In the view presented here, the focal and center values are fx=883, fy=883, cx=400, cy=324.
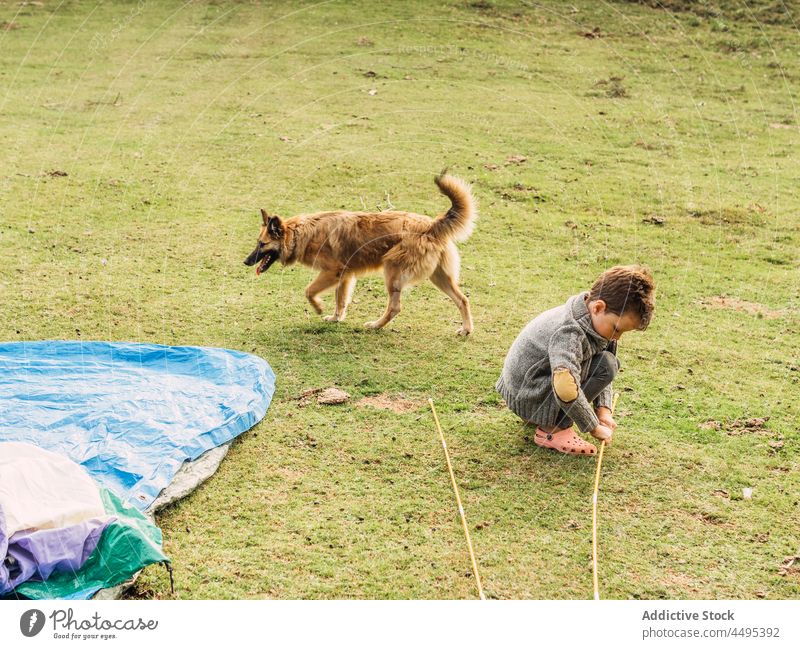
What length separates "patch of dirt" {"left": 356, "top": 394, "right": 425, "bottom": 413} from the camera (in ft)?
21.2

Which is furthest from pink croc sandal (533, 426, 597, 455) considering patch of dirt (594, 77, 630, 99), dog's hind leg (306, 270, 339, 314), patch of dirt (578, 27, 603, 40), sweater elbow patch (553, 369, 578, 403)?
patch of dirt (578, 27, 603, 40)

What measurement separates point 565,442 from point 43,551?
3229mm

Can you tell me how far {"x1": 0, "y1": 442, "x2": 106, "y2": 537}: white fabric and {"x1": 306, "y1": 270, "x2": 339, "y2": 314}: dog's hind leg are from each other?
3.70 meters

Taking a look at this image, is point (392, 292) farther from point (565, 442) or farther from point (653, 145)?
point (653, 145)

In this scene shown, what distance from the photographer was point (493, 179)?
12.1 m

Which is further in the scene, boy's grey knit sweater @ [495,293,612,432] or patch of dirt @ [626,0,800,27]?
patch of dirt @ [626,0,800,27]

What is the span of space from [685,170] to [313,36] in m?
8.73

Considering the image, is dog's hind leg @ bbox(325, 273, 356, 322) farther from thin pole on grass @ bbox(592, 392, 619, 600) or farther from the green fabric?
the green fabric

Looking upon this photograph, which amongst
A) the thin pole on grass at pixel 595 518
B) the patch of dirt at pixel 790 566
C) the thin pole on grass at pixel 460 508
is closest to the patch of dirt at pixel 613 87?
the thin pole on grass at pixel 595 518

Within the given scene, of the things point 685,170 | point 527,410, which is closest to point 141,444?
point 527,410

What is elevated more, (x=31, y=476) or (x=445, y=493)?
(x=31, y=476)

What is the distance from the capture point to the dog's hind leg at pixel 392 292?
25.9ft

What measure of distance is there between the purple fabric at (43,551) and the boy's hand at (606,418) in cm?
320

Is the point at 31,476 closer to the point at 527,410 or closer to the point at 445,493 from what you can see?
the point at 445,493
